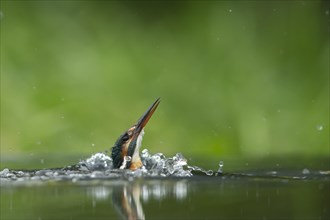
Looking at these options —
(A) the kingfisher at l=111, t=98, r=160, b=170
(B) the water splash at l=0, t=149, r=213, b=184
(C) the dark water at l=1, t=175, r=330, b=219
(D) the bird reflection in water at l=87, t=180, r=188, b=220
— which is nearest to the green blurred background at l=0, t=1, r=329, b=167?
(A) the kingfisher at l=111, t=98, r=160, b=170

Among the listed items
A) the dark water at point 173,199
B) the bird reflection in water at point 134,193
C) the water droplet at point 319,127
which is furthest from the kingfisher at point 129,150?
the water droplet at point 319,127

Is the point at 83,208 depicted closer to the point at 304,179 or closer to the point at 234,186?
the point at 234,186

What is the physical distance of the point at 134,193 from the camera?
6.82m

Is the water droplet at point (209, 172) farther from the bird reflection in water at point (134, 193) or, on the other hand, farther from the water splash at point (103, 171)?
the bird reflection in water at point (134, 193)

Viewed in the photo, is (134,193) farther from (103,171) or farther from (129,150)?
(129,150)

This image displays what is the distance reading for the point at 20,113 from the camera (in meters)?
11.7

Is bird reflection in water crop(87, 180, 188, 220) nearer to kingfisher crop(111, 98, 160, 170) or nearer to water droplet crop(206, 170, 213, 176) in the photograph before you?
water droplet crop(206, 170, 213, 176)

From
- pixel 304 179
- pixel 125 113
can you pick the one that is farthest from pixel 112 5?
pixel 304 179

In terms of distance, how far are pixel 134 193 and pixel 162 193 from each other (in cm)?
19

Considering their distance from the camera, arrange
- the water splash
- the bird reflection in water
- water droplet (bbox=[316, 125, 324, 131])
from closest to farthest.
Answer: the bird reflection in water → the water splash → water droplet (bbox=[316, 125, 324, 131])

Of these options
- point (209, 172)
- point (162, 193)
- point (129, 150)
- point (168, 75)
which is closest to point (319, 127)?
point (168, 75)

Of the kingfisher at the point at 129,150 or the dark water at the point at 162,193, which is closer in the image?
the dark water at the point at 162,193

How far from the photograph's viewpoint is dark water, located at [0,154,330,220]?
5844mm

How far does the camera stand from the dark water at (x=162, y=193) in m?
5.84
